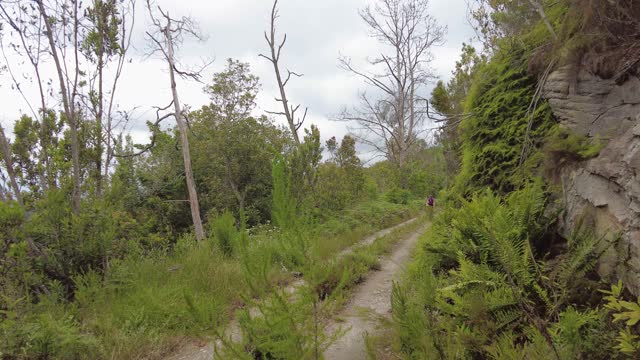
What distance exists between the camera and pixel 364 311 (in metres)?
3.04

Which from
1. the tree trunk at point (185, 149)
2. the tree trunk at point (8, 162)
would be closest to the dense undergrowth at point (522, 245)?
the tree trunk at point (8, 162)

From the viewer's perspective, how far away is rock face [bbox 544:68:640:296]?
2436mm

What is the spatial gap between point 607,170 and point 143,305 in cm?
516

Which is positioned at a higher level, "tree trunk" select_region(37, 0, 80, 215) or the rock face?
"tree trunk" select_region(37, 0, 80, 215)

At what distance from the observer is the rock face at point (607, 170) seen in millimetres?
2436

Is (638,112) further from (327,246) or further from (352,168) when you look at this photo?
(352,168)

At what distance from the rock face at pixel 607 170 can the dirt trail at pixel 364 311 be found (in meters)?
1.98

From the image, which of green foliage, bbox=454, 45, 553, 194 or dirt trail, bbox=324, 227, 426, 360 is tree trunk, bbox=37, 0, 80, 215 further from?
green foliage, bbox=454, 45, 553, 194

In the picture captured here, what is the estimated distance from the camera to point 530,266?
9.55 feet

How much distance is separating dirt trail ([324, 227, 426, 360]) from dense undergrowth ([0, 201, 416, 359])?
1007mm

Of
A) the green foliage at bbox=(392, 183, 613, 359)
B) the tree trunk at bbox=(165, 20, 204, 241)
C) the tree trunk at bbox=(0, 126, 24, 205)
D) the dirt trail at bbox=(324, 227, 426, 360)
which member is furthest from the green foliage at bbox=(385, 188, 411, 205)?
the tree trunk at bbox=(0, 126, 24, 205)

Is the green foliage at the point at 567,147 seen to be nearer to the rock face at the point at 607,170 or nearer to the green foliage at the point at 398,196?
the rock face at the point at 607,170

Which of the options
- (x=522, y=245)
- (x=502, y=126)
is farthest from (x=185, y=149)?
(x=522, y=245)

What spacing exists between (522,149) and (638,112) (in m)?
1.27
